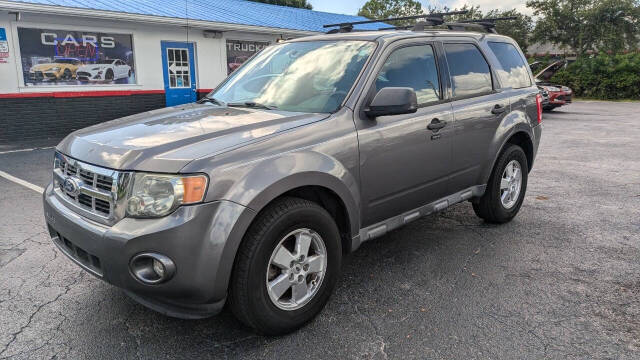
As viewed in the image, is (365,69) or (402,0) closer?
(365,69)

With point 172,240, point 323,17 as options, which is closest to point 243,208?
point 172,240

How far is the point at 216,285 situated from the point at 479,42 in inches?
140

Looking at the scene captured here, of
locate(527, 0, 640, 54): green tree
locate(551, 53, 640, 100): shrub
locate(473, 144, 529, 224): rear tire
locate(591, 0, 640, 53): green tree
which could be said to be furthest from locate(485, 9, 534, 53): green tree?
locate(473, 144, 529, 224): rear tire

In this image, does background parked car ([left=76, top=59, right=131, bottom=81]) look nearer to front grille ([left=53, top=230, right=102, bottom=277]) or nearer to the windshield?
the windshield

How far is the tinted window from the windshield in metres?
0.20

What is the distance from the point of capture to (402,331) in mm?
2963

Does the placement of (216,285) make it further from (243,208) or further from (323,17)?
(323,17)

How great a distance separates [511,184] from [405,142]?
79.8 inches

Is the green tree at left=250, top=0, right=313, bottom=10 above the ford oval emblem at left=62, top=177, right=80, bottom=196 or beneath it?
above

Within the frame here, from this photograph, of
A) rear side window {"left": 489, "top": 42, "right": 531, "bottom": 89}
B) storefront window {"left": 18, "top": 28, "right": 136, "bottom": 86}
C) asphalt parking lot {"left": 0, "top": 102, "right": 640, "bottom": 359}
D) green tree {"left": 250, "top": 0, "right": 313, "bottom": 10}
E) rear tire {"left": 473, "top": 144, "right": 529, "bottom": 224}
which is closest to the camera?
asphalt parking lot {"left": 0, "top": 102, "right": 640, "bottom": 359}

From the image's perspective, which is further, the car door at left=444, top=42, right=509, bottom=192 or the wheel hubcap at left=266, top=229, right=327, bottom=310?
the car door at left=444, top=42, right=509, bottom=192

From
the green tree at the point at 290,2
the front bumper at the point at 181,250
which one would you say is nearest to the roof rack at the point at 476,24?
the front bumper at the point at 181,250

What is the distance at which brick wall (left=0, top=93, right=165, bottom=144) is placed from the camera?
425 inches

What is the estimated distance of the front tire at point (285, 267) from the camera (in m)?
2.62
